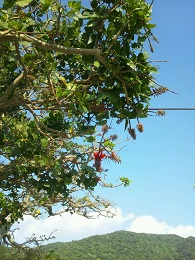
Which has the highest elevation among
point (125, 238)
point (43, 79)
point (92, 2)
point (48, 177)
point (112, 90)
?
point (125, 238)

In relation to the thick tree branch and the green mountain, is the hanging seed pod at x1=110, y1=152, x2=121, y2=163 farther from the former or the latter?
the green mountain

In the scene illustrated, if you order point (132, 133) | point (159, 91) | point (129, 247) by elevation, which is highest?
point (129, 247)

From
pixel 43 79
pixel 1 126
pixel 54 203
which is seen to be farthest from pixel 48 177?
pixel 54 203

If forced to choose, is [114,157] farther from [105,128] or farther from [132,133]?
[132,133]

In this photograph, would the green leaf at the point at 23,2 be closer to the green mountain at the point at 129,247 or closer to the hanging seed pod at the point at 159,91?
the hanging seed pod at the point at 159,91

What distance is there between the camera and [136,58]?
3.62 metres

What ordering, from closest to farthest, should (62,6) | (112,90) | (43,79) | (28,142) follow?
(62,6)
(112,90)
(43,79)
(28,142)

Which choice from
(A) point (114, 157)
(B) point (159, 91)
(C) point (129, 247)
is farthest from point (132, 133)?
(C) point (129, 247)

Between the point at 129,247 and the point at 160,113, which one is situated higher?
the point at 129,247

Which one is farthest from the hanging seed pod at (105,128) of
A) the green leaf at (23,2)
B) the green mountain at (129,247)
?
the green mountain at (129,247)

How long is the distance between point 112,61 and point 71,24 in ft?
2.64

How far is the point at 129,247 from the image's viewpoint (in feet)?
274

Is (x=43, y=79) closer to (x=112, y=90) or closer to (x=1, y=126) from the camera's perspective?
(x=112, y=90)

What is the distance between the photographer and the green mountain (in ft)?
232
